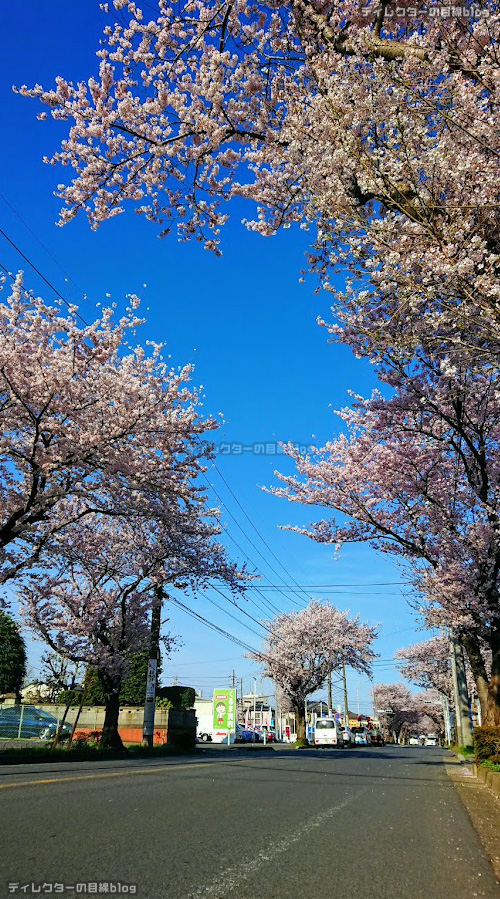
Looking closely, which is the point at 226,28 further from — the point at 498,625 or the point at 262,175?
the point at 498,625

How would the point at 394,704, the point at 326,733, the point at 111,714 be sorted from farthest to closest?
1. the point at 394,704
2. the point at 326,733
3. the point at 111,714

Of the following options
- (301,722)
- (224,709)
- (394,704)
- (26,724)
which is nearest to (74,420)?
(26,724)

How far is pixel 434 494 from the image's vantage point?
1605 centimetres

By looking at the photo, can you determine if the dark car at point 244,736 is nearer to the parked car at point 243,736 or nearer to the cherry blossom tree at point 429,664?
the parked car at point 243,736

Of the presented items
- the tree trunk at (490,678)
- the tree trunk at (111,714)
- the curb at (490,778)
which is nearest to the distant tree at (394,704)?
the tree trunk at (111,714)

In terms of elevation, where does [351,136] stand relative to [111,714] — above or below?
above

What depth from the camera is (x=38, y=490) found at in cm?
1466

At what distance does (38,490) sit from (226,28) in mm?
10610

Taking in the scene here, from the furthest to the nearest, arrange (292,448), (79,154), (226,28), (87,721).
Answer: (87,721), (292,448), (79,154), (226,28)

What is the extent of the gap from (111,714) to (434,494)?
576 inches

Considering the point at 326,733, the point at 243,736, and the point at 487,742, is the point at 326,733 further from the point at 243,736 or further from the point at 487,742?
the point at 487,742

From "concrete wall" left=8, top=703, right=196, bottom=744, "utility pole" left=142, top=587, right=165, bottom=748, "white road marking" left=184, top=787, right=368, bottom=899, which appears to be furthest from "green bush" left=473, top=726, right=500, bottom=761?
"concrete wall" left=8, top=703, right=196, bottom=744

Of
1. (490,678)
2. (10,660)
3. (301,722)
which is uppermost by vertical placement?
(10,660)

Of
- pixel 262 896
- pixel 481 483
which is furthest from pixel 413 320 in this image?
pixel 481 483
